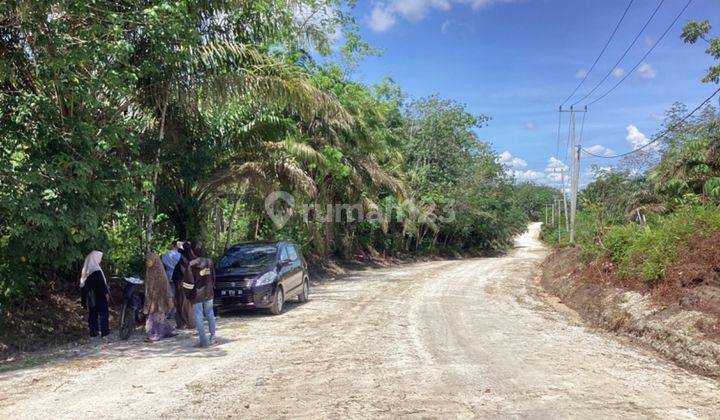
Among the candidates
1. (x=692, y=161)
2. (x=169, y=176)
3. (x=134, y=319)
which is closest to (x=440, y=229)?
(x=692, y=161)

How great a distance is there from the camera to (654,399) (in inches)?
225

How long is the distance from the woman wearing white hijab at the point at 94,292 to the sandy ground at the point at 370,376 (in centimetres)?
71

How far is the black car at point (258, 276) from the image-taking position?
37.2 feet

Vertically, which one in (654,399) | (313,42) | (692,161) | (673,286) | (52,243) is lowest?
(654,399)

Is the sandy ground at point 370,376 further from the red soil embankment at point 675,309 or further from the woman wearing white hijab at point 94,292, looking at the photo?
the woman wearing white hijab at point 94,292

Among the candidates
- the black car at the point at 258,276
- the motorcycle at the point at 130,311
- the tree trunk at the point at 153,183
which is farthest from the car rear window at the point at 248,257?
the motorcycle at the point at 130,311

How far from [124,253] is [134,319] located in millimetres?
2976

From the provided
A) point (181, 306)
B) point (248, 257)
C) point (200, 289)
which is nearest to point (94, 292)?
point (181, 306)

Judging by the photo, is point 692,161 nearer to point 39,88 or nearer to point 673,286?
point 673,286

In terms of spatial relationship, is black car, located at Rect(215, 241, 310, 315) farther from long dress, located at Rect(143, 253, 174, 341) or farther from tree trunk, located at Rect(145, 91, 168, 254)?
long dress, located at Rect(143, 253, 174, 341)

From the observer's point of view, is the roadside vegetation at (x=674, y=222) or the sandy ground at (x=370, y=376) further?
the roadside vegetation at (x=674, y=222)

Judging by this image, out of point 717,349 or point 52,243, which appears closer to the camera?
point 717,349

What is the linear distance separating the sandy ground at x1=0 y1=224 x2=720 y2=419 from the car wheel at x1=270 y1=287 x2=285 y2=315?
1.97ft

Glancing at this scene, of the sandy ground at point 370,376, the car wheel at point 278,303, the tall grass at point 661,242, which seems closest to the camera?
the sandy ground at point 370,376
